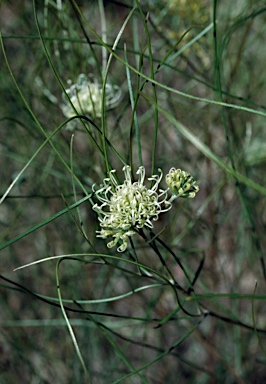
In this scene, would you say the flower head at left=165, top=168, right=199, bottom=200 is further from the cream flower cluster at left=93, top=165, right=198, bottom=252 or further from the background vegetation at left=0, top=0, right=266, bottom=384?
the background vegetation at left=0, top=0, right=266, bottom=384

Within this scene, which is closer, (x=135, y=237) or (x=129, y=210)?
(x=129, y=210)

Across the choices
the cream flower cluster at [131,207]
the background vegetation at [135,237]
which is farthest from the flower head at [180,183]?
the background vegetation at [135,237]

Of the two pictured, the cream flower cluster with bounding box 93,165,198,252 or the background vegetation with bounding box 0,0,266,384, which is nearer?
the cream flower cluster with bounding box 93,165,198,252

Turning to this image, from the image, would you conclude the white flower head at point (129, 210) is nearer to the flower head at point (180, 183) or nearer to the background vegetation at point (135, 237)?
the flower head at point (180, 183)

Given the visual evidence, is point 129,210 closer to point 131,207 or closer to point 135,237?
point 131,207

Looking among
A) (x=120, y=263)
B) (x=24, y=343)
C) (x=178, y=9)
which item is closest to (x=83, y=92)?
(x=178, y=9)

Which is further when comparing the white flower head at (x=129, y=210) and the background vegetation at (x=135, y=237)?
the background vegetation at (x=135, y=237)

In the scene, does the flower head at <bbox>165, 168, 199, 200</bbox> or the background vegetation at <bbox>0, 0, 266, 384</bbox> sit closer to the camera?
the flower head at <bbox>165, 168, 199, 200</bbox>

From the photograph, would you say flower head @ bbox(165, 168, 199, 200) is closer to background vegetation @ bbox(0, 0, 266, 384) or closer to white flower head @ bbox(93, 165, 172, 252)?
white flower head @ bbox(93, 165, 172, 252)

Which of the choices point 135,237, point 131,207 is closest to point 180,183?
point 131,207

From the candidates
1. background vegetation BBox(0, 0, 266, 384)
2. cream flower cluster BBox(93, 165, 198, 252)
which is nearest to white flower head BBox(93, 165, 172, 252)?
cream flower cluster BBox(93, 165, 198, 252)

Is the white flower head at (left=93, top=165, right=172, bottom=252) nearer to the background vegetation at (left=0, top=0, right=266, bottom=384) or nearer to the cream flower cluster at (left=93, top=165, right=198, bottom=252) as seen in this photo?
the cream flower cluster at (left=93, top=165, right=198, bottom=252)

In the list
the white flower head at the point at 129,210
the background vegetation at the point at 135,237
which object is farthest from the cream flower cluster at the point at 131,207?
the background vegetation at the point at 135,237
